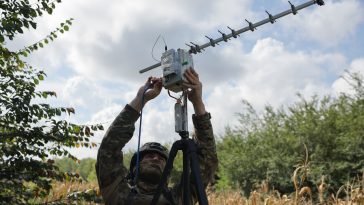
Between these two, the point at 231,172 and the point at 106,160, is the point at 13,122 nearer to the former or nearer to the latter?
the point at 106,160

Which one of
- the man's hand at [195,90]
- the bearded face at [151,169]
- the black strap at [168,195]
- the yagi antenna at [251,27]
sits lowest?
the black strap at [168,195]

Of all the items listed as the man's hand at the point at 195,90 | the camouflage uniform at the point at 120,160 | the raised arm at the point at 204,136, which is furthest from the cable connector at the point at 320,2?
the camouflage uniform at the point at 120,160

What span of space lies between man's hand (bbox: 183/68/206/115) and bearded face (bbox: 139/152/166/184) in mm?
495

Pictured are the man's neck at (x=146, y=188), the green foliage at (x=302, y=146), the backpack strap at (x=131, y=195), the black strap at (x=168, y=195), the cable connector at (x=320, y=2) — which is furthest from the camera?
the green foliage at (x=302, y=146)

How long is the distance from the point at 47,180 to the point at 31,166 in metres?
0.24

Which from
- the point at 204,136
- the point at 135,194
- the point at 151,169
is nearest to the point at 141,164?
the point at 151,169

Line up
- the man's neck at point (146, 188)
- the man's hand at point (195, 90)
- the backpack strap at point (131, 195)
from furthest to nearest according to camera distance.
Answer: the man's neck at point (146, 188)
the backpack strap at point (131, 195)
the man's hand at point (195, 90)

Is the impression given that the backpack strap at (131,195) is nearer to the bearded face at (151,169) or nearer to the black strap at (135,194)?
the black strap at (135,194)

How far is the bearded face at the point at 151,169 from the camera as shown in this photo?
322cm

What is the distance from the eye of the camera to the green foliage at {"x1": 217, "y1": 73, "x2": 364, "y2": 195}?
1571cm

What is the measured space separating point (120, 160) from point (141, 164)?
0.18 metres

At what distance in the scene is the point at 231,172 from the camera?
833 inches

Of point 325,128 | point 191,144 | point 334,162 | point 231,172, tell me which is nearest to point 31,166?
point 191,144

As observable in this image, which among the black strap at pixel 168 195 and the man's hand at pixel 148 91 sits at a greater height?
the man's hand at pixel 148 91
